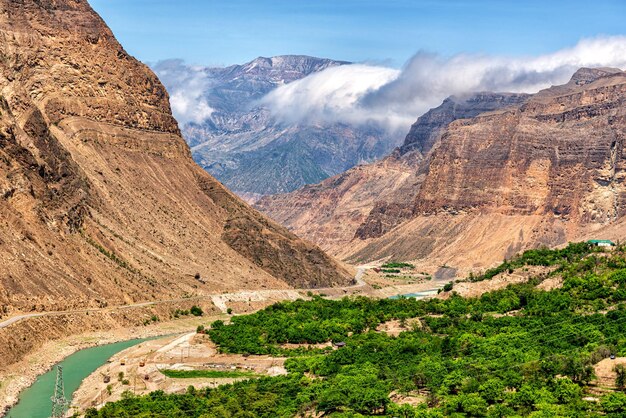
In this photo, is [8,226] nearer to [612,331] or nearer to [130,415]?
[130,415]

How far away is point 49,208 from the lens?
15062 cm

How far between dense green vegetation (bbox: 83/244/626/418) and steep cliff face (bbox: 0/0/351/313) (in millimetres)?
23792

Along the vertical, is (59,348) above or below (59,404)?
below

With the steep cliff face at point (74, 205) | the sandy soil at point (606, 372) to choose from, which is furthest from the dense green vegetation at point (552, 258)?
the sandy soil at point (606, 372)

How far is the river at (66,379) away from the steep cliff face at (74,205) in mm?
9516

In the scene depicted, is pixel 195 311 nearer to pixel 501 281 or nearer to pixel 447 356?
pixel 501 281

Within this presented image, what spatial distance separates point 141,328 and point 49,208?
76.5 feet

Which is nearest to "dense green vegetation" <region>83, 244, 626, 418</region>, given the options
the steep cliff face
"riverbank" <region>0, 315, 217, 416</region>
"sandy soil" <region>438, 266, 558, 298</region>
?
"sandy soil" <region>438, 266, 558, 298</region>

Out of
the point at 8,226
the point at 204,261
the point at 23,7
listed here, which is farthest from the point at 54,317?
the point at 23,7

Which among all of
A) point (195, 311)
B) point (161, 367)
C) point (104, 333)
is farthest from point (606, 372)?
point (195, 311)

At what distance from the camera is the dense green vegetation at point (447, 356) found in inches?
3184

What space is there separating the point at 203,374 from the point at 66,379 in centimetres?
1434

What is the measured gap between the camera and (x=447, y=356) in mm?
101500

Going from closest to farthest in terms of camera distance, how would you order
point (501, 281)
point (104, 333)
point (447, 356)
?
point (447, 356)
point (104, 333)
point (501, 281)
